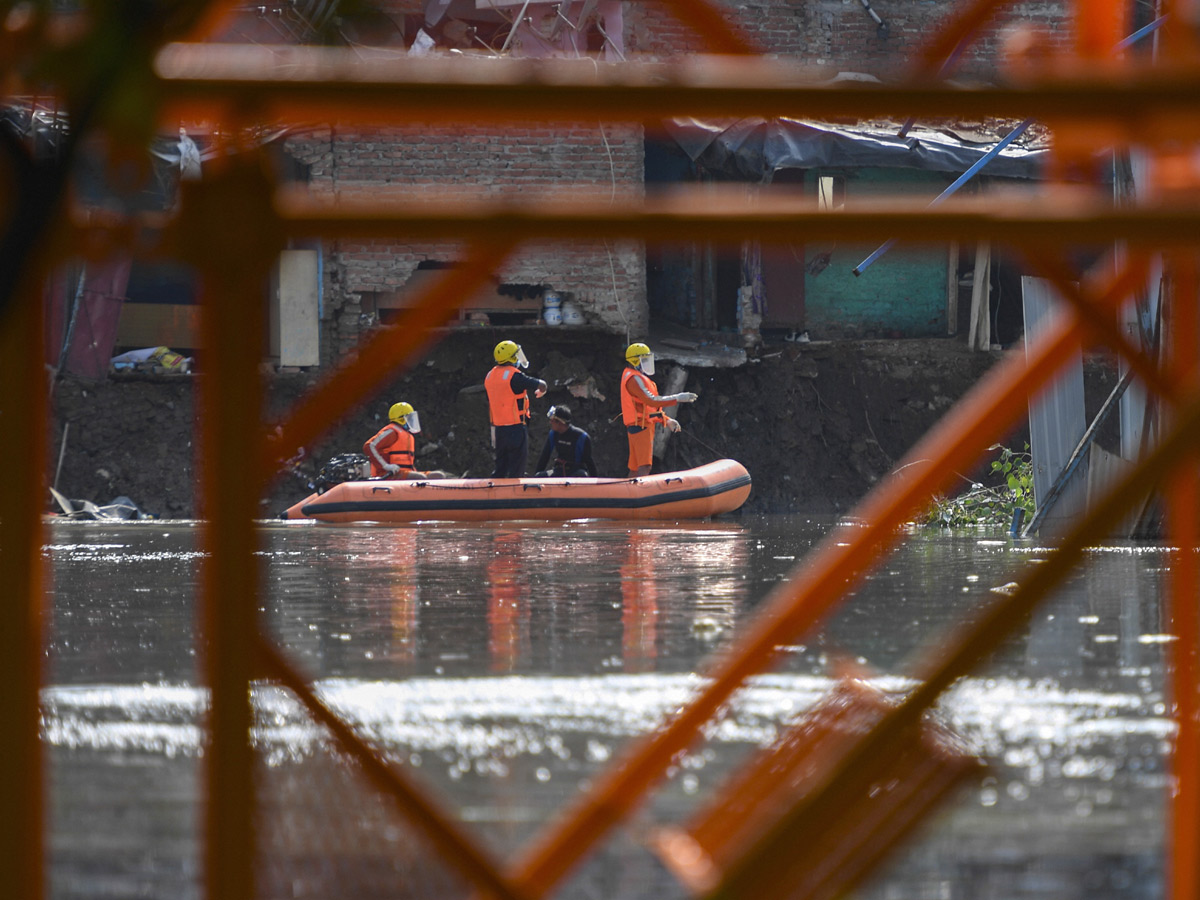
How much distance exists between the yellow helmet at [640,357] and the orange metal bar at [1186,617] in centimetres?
1585

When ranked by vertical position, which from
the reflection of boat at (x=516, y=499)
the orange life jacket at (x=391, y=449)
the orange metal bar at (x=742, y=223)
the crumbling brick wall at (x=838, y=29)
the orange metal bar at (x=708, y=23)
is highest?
the crumbling brick wall at (x=838, y=29)

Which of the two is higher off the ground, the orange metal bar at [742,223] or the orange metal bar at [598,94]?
the orange metal bar at [598,94]

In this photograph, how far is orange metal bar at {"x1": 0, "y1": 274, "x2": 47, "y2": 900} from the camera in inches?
62.6

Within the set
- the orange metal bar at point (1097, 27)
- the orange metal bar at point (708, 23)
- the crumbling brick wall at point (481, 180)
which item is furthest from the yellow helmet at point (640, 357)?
the orange metal bar at point (1097, 27)

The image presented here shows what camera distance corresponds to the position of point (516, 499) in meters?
16.2

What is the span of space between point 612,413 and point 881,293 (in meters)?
4.91

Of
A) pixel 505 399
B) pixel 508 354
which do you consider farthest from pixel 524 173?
pixel 505 399

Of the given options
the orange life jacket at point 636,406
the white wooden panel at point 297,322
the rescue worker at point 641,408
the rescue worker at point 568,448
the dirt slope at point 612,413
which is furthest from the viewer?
the white wooden panel at point 297,322

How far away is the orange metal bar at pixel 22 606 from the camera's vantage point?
5.21 ft

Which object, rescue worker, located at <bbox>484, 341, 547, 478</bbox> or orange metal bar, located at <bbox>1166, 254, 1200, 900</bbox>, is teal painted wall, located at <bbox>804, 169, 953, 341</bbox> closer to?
rescue worker, located at <bbox>484, 341, 547, 478</bbox>

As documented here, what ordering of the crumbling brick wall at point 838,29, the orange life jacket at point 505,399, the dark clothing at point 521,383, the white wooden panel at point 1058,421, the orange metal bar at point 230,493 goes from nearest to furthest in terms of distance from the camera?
the orange metal bar at point 230,493 < the white wooden panel at point 1058,421 < the dark clothing at point 521,383 < the orange life jacket at point 505,399 < the crumbling brick wall at point 838,29

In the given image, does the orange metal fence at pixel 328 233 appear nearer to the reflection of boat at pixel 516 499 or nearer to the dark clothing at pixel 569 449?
the reflection of boat at pixel 516 499

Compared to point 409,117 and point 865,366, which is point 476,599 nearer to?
point 409,117

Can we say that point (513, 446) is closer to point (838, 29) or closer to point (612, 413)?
point (612, 413)
